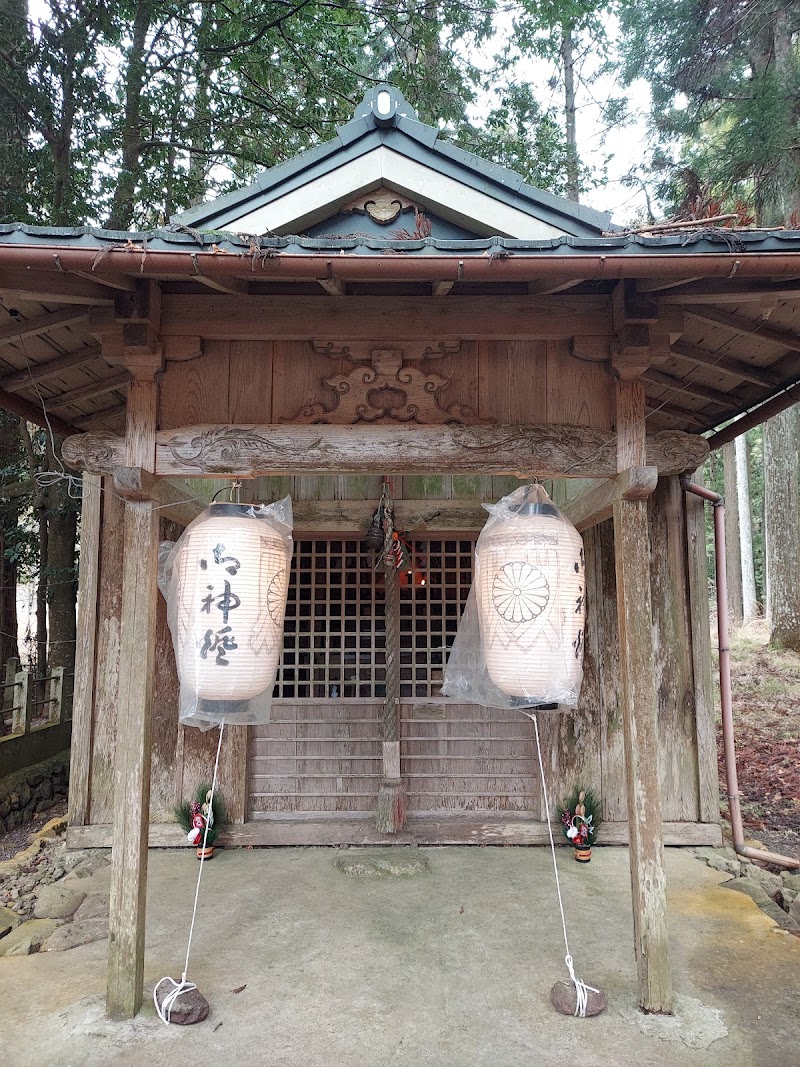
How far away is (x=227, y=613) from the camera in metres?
3.48

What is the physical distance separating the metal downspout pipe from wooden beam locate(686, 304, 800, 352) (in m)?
2.11

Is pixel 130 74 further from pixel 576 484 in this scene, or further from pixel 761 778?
pixel 761 778

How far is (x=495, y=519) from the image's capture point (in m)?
3.85

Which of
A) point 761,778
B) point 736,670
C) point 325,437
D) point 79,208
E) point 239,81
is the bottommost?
point 761,778

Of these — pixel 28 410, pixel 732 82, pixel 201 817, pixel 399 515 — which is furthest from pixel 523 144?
pixel 201 817

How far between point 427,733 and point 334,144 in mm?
5050

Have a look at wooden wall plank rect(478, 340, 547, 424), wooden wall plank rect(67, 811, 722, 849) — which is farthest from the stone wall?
wooden wall plank rect(478, 340, 547, 424)

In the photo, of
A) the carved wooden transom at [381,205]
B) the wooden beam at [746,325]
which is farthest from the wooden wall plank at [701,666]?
the carved wooden transom at [381,205]

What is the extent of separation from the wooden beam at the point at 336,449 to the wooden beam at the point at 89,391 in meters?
1.16

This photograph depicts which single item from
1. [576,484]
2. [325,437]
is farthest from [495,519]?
[576,484]

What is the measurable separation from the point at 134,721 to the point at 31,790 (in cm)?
611

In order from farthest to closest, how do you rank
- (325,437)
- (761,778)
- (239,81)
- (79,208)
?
(239,81) < (79,208) < (761,778) < (325,437)

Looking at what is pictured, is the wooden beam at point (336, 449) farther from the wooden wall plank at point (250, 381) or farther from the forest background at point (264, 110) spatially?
the forest background at point (264, 110)

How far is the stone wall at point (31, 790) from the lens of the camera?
7.93m
